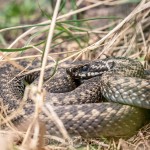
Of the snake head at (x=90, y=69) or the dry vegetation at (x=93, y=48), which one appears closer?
the dry vegetation at (x=93, y=48)

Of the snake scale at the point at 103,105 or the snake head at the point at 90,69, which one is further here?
the snake head at the point at 90,69

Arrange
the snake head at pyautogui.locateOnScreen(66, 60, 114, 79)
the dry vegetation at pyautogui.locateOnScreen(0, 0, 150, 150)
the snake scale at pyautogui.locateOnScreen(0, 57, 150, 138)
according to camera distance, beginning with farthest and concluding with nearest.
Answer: the snake head at pyautogui.locateOnScreen(66, 60, 114, 79), the snake scale at pyautogui.locateOnScreen(0, 57, 150, 138), the dry vegetation at pyautogui.locateOnScreen(0, 0, 150, 150)

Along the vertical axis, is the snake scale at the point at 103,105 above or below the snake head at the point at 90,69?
below

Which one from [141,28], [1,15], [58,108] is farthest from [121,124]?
[1,15]

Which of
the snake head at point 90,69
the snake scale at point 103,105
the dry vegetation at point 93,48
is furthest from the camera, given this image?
the snake head at point 90,69

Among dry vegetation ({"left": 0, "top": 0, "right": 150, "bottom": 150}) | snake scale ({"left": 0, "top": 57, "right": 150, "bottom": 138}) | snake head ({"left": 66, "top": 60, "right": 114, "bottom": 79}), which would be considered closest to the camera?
dry vegetation ({"left": 0, "top": 0, "right": 150, "bottom": 150})

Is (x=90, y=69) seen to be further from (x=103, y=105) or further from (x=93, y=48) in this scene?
(x=103, y=105)

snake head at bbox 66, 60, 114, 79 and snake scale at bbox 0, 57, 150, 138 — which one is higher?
snake head at bbox 66, 60, 114, 79

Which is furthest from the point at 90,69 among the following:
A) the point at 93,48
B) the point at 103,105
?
the point at 103,105

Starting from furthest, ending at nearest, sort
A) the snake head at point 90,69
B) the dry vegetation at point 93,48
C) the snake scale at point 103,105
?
the snake head at point 90,69 < the snake scale at point 103,105 < the dry vegetation at point 93,48
